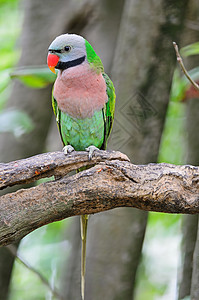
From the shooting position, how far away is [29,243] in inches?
212

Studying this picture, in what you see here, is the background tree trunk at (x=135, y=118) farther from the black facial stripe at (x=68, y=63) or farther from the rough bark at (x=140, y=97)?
the black facial stripe at (x=68, y=63)

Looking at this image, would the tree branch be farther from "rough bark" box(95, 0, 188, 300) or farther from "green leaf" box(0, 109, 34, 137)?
"rough bark" box(95, 0, 188, 300)

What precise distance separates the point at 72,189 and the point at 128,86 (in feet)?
5.31

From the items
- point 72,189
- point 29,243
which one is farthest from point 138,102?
point 29,243

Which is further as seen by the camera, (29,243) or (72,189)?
(29,243)

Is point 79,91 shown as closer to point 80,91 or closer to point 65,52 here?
point 80,91

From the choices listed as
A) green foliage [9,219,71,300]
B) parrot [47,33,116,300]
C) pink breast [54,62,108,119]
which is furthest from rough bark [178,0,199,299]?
green foliage [9,219,71,300]

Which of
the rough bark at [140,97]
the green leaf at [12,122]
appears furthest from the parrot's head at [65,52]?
the rough bark at [140,97]

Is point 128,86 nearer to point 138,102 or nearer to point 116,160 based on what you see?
point 138,102

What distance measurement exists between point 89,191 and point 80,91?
2.85 ft

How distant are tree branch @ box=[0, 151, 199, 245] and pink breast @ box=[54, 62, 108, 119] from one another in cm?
63

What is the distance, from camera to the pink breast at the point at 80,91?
2797 millimetres

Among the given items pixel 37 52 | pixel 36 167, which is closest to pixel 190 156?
pixel 36 167

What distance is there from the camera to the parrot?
2797 mm
